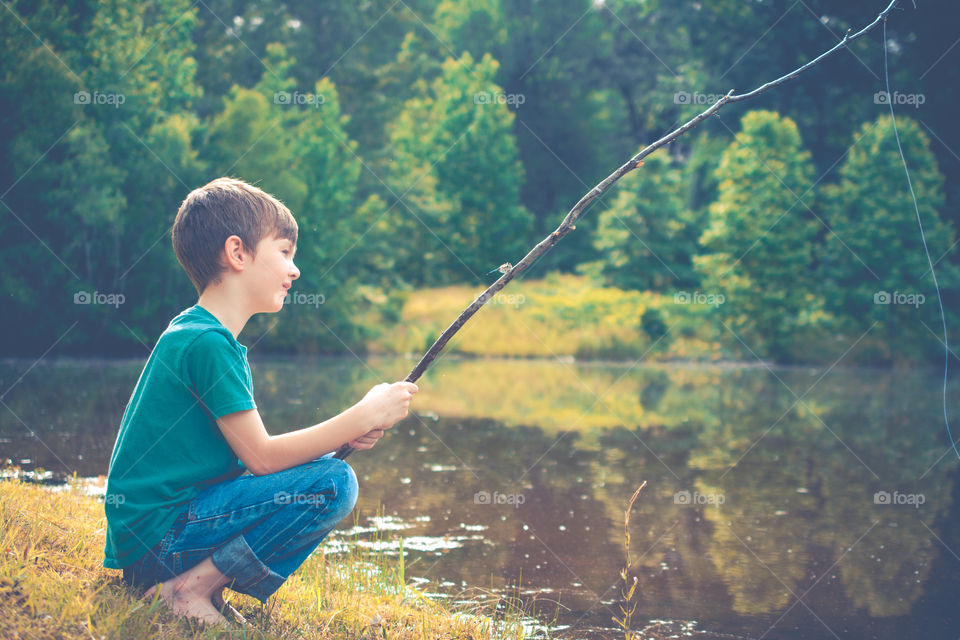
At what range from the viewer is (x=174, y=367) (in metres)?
2.71

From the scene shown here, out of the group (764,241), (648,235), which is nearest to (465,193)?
(648,235)

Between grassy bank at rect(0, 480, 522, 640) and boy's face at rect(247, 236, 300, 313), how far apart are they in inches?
39.5

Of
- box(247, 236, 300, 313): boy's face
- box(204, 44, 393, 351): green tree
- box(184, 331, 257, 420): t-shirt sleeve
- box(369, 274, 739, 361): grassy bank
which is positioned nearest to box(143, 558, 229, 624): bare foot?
→ box(184, 331, 257, 420): t-shirt sleeve

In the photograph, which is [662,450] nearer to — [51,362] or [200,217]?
[200,217]

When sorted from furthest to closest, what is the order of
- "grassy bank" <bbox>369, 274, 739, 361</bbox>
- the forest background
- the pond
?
"grassy bank" <bbox>369, 274, 739, 361</bbox>, the forest background, the pond

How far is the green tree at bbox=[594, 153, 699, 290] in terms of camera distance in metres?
29.0

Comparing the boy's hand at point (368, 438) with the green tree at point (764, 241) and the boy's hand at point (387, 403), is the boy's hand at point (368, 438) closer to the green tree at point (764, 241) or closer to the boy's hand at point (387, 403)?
the boy's hand at point (387, 403)

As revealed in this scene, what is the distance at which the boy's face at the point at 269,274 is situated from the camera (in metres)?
2.95

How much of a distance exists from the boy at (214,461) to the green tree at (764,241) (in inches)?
799

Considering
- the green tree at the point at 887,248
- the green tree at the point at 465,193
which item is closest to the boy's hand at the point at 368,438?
the green tree at the point at 887,248

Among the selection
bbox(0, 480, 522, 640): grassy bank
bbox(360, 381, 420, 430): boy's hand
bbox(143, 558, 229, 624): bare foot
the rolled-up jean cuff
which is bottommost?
bbox(0, 480, 522, 640): grassy bank

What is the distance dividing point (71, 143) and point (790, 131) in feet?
56.1

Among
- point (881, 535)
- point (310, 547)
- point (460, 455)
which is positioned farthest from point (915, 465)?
point (310, 547)

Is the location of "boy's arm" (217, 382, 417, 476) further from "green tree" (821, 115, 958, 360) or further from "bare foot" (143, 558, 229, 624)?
"green tree" (821, 115, 958, 360)
